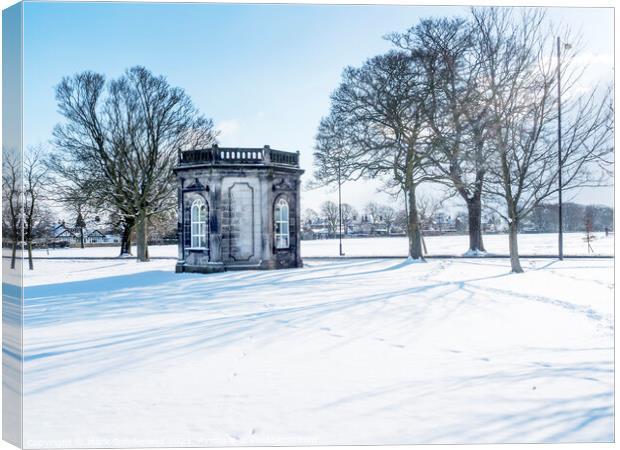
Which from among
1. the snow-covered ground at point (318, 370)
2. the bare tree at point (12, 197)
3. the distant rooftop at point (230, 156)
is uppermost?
the distant rooftop at point (230, 156)

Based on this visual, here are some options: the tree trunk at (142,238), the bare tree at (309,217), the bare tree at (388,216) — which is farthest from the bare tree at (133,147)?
the bare tree at (309,217)

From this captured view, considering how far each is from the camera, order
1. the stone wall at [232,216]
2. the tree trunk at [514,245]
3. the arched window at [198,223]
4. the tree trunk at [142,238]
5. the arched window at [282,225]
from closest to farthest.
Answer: the tree trunk at [514,245], the stone wall at [232,216], the arched window at [198,223], the arched window at [282,225], the tree trunk at [142,238]

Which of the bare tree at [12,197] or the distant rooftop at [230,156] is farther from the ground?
the distant rooftop at [230,156]

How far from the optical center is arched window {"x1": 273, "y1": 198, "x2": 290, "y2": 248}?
65.8ft

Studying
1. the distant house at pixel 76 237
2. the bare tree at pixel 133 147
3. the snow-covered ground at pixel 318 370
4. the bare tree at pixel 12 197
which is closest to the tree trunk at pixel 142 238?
the bare tree at pixel 133 147

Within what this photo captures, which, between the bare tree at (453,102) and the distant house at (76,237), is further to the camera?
the distant house at (76,237)

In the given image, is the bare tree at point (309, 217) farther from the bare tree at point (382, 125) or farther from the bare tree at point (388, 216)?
the bare tree at point (382, 125)

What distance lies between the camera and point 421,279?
1598cm

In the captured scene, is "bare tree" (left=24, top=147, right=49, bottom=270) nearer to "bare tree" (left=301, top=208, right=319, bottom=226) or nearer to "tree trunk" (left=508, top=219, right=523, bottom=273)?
"tree trunk" (left=508, top=219, right=523, bottom=273)

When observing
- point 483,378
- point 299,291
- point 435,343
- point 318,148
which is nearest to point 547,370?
point 483,378

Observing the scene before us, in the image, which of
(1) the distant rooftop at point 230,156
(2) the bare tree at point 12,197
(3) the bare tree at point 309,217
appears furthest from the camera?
(3) the bare tree at point 309,217

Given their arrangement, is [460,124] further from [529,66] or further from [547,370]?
[547,370]

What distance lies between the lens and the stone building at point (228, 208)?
746 inches

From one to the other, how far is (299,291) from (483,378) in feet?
26.1
